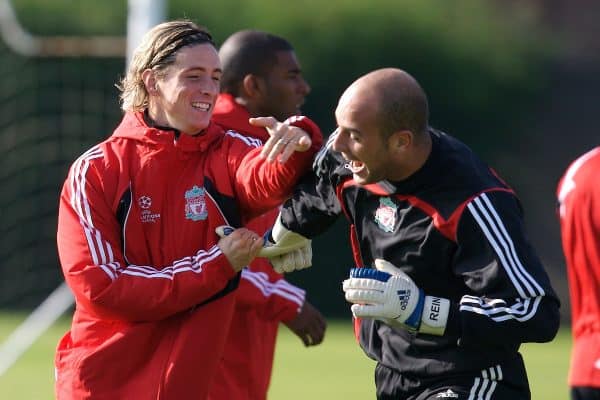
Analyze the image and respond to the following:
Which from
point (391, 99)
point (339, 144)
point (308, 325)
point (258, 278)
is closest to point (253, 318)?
point (258, 278)

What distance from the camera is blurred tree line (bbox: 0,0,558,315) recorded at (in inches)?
523

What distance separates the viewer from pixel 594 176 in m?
3.71

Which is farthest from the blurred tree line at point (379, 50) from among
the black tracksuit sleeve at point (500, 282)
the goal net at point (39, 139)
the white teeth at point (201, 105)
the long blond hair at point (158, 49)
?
the black tracksuit sleeve at point (500, 282)

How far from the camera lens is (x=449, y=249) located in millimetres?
4000

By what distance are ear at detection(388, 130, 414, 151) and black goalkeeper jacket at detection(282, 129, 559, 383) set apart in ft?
0.32

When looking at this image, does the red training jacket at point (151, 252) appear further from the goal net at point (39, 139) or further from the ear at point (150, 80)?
the goal net at point (39, 139)

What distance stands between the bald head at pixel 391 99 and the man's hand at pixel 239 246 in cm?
55

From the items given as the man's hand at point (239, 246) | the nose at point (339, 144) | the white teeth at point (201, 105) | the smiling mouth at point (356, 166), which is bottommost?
the man's hand at point (239, 246)

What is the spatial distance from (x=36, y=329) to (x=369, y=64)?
4704 mm

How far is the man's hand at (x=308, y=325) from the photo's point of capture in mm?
5645

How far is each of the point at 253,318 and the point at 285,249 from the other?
3.48 ft

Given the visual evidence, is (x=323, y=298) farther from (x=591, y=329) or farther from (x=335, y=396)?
(x=591, y=329)

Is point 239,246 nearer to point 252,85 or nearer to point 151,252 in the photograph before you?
point 151,252

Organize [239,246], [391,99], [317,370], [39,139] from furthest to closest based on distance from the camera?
1. [39,139]
2. [317,370]
3. [239,246]
4. [391,99]
